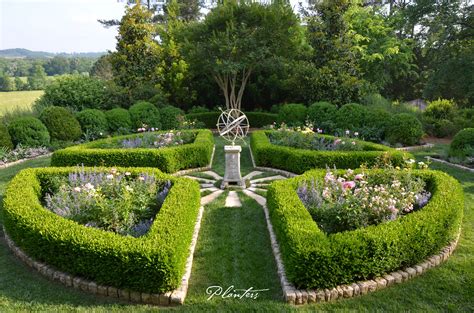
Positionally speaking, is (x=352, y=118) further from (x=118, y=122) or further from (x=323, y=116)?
(x=118, y=122)

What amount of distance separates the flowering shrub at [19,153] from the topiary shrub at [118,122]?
2.51 m

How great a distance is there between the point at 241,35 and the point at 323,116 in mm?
5003

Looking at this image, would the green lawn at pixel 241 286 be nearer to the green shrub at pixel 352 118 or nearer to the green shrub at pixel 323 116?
the green shrub at pixel 352 118

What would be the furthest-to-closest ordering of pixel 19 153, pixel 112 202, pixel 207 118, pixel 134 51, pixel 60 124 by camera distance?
pixel 134 51
pixel 207 118
pixel 60 124
pixel 19 153
pixel 112 202

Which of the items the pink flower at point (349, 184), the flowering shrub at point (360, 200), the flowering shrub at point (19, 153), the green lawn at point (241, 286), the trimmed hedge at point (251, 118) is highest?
the pink flower at point (349, 184)

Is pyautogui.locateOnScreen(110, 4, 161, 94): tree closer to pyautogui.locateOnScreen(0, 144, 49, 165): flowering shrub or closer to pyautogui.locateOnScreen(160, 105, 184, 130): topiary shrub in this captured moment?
pyautogui.locateOnScreen(160, 105, 184, 130): topiary shrub

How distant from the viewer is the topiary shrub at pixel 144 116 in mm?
13742

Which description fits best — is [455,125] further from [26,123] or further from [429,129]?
[26,123]

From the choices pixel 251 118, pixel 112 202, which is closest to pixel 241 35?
pixel 251 118

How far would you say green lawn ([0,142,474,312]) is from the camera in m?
3.62

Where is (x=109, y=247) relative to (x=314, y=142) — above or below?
below

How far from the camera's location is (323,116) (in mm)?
13289

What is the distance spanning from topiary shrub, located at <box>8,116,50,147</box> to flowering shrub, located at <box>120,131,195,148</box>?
3261 mm

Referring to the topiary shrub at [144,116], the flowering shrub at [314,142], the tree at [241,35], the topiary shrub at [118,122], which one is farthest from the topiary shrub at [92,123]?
the flowering shrub at [314,142]
